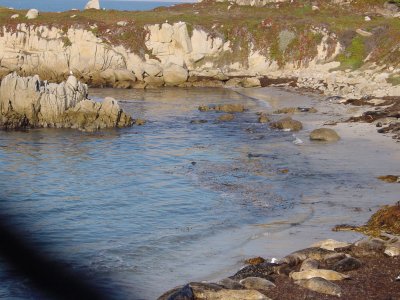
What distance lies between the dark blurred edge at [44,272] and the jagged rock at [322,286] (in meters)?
4.35

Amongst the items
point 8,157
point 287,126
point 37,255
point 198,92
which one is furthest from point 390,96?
point 37,255

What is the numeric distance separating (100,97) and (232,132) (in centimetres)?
1783

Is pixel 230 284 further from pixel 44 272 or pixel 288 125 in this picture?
pixel 288 125

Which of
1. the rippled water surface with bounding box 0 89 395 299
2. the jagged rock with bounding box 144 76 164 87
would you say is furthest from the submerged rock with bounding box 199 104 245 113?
the jagged rock with bounding box 144 76 164 87

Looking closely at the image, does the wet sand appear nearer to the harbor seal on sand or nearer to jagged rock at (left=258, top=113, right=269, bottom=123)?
the harbor seal on sand

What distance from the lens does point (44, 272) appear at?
16.9 meters

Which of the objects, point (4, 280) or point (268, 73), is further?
point (268, 73)

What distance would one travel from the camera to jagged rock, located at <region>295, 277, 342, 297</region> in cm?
1422

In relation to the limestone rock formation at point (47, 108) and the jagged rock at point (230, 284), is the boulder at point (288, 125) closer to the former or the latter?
the limestone rock formation at point (47, 108)

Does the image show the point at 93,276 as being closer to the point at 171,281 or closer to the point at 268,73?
the point at 171,281

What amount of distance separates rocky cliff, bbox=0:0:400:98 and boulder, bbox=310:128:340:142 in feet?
71.1

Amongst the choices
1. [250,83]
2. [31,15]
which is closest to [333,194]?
[250,83]

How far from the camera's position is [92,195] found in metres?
25.5

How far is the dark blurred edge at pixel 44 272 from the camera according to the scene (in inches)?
611
